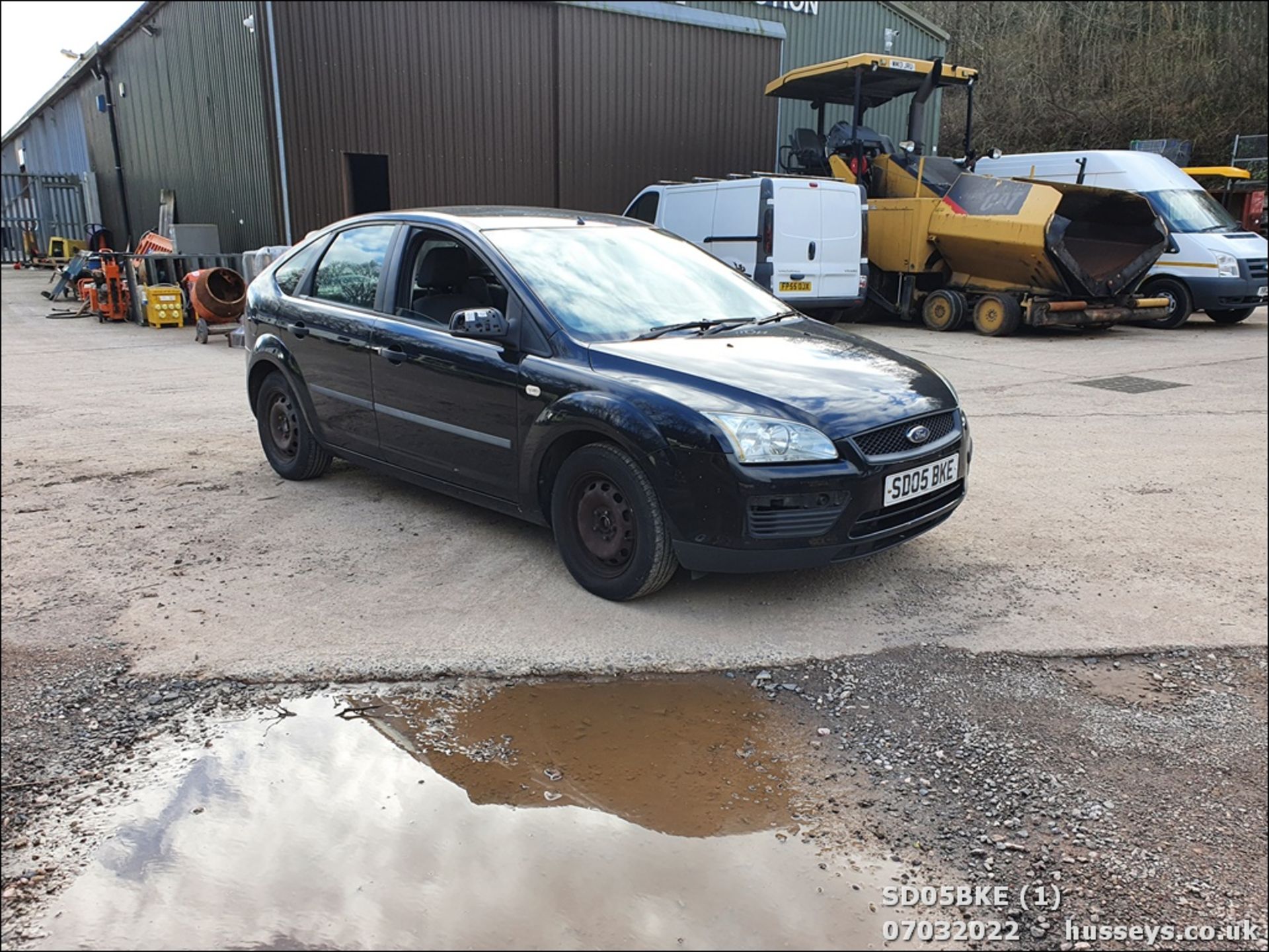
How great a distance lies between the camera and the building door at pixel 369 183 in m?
16.9

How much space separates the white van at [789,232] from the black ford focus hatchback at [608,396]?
22.7 feet

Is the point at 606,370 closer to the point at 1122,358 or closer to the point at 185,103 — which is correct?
the point at 1122,358

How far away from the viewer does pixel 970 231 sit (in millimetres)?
12781

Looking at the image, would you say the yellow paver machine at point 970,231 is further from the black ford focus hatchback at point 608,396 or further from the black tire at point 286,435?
the black tire at point 286,435

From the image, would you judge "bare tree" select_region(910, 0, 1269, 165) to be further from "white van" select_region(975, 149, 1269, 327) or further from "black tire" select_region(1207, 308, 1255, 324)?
"black tire" select_region(1207, 308, 1255, 324)

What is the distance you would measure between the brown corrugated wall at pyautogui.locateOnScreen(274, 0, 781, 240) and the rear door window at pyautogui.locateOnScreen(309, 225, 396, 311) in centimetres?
1070

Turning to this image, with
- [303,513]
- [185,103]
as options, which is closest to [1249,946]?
[303,513]

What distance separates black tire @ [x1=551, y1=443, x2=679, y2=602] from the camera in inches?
148

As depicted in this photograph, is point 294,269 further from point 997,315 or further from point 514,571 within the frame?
point 997,315

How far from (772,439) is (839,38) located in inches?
774

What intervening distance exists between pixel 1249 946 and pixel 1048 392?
727cm

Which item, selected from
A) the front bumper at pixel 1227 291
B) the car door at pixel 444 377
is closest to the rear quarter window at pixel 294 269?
the car door at pixel 444 377

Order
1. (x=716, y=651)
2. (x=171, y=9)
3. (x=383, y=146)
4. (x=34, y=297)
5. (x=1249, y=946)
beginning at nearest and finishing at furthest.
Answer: (x=1249, y=946), (x=716, y=651), (x=383, y=146), (x=171, y=9), (x=34, y=297)

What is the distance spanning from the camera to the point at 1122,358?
11.1 meters
